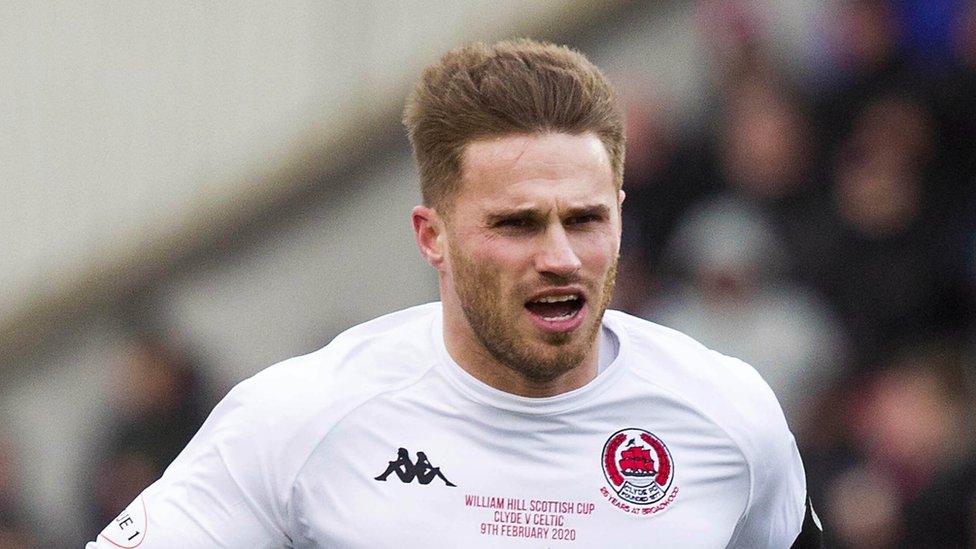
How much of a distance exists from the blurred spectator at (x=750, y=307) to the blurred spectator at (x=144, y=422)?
6.13 feet

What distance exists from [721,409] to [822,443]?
9.51 feet

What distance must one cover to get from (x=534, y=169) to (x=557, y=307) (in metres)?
0.28

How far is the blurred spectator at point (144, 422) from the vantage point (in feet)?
23.4

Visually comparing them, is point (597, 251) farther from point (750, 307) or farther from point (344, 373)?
point (750, 307)

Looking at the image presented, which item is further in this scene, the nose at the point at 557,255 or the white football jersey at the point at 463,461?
the white football jersey at the point at 463,461

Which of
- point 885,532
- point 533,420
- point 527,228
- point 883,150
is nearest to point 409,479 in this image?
point 533,420

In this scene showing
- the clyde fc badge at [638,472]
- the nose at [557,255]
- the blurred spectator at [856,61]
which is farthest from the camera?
the blurred spectator at [856,61]

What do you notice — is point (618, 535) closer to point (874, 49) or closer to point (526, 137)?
point (526, 137)

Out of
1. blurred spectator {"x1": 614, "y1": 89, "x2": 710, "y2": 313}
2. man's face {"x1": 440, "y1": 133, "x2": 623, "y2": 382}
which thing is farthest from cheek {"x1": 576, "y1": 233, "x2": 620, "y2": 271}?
blurred spectator {"x1": 614, "y1": 89, "x2": 710, "y2": 313}

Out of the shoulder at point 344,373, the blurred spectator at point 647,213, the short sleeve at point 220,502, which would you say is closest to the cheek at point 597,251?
the shoulder at point 344,373

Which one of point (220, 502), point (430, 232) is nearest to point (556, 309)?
point (430, 232)

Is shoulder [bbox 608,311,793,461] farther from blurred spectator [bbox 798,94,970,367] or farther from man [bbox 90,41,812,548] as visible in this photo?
blurred spectator [bbox 798,94,970,367]

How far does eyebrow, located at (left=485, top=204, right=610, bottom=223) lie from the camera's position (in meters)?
3.54

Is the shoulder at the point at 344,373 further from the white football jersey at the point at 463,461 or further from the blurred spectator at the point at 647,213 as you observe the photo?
the blurred spectator at the point at 647,213
